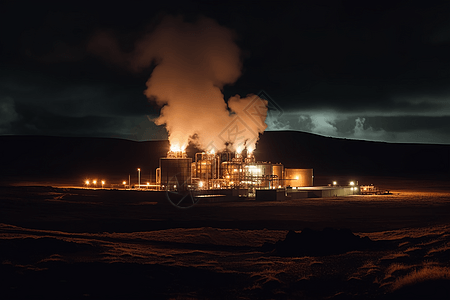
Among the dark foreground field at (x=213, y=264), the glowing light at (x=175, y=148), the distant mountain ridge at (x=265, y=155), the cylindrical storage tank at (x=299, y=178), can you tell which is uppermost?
the distant mountain ridge at (x=265, y=155)

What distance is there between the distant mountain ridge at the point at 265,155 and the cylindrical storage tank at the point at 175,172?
2298 inches

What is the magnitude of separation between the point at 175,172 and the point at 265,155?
9325 centimetres

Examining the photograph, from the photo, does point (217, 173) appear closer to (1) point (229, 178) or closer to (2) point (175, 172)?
(1) point (229, 178)

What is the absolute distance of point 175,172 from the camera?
46875 mm

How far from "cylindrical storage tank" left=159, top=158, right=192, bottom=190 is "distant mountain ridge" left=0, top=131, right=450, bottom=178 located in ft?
192

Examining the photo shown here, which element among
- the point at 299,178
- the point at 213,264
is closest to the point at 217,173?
the point at 299,178

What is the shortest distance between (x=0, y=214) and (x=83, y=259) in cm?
1824

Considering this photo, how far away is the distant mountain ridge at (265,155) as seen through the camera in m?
114

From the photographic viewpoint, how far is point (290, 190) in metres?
48.1

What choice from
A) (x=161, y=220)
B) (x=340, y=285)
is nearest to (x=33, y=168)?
(x=161, y=220)

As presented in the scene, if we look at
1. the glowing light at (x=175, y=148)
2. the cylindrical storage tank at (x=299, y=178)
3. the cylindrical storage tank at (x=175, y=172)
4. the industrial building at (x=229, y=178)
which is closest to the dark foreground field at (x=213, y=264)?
the industrial building at (x=229, y=178)

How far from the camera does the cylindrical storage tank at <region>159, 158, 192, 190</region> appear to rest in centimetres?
4662

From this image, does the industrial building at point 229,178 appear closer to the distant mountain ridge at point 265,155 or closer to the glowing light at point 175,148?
the glowing light at point 175,148

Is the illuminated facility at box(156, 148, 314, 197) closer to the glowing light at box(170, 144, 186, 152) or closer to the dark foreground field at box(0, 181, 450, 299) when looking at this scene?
the glowing light at box(170, 144, 186, 152)
